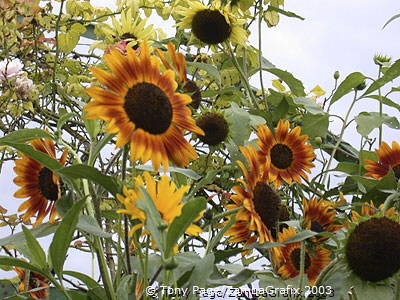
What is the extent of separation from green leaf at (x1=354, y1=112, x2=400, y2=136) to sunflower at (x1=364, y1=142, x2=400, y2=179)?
3cm

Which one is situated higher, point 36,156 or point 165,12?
point 165,12

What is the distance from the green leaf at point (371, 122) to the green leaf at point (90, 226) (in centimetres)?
48

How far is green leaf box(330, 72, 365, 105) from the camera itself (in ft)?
3.05

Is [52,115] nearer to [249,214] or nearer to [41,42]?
[41,42]

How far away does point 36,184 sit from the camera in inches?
22.8

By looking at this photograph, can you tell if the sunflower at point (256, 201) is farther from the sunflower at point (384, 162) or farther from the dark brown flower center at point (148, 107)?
the sunflower at point (384, 162)

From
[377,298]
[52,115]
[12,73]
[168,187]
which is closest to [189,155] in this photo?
[168,187]

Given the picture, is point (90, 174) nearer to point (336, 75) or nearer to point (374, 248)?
point (374, 248)

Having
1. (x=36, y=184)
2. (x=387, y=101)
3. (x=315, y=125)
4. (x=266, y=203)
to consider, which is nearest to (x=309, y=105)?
(x=315, y=125)

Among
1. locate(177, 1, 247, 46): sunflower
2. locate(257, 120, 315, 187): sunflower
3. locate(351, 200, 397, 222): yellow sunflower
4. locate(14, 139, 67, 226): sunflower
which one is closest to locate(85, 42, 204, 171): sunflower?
locate(14, 139, 67, 226): sunflower

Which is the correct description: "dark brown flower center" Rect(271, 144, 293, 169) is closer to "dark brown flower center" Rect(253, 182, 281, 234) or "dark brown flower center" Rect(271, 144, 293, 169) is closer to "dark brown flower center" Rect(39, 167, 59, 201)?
"dark brown flower center" Rect(253, 182, 281, 234)

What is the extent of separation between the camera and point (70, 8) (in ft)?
4.17

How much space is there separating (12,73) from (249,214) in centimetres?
67

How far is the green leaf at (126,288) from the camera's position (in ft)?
1.64
